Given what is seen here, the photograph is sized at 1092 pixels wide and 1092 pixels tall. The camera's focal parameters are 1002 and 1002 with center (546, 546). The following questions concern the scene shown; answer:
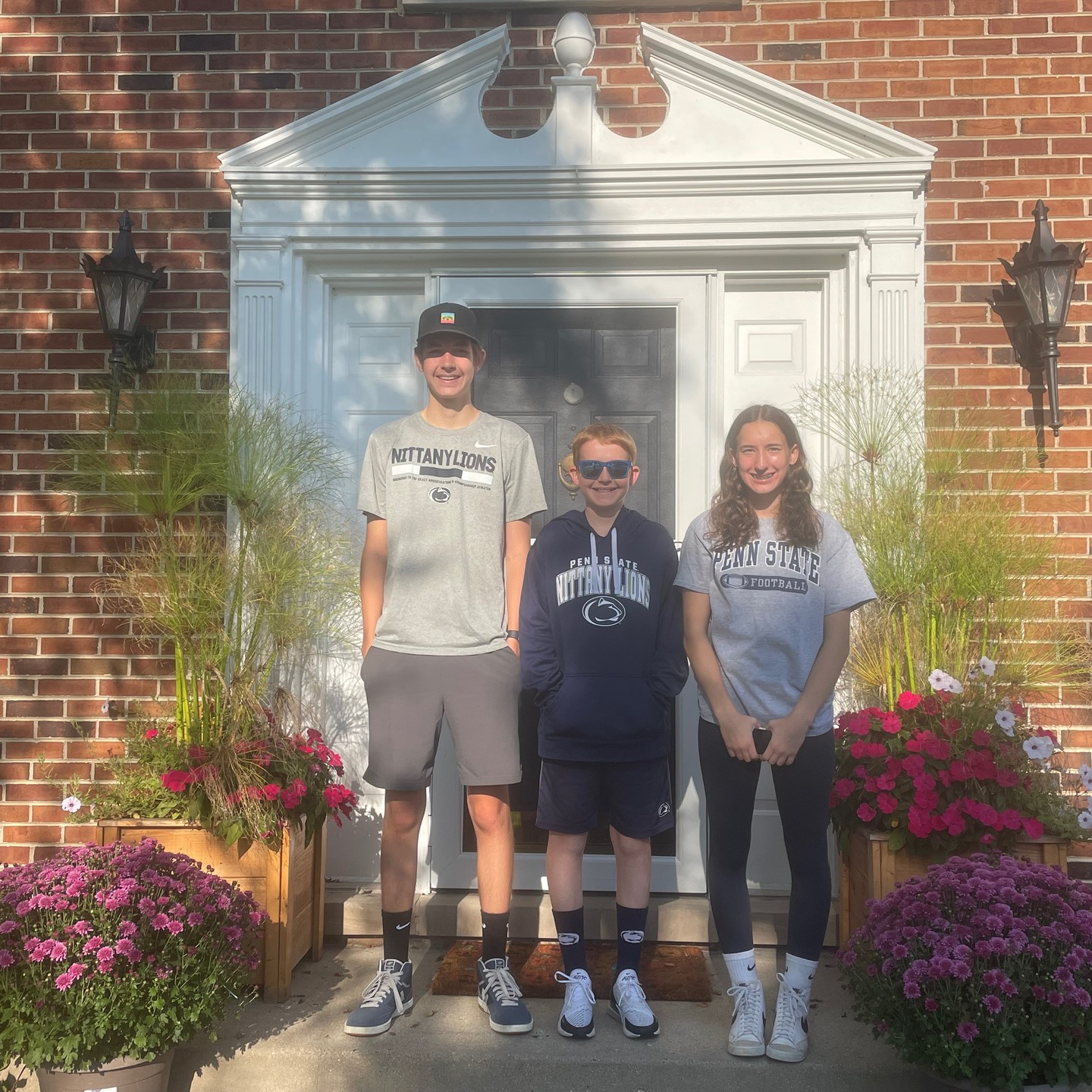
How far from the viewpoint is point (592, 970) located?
313 centimetres

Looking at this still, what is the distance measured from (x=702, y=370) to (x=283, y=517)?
1646 mm

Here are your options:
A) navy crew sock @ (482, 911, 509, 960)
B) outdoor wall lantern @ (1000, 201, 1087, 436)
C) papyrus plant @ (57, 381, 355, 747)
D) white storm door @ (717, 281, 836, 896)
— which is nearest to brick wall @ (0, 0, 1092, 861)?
outdoor wall lantern @ (1000, 201, 1087, 436)

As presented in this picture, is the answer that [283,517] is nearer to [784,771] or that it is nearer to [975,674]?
[784,771]

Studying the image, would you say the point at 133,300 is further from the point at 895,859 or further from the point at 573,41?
the point at 895,859

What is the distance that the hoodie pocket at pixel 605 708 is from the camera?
8.84ft

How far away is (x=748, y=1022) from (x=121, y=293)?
3.16 meters

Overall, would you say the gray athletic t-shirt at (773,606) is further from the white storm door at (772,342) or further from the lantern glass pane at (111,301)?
the lantern glass pane at (111,301)

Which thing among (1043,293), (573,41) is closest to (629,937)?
(1043,293)

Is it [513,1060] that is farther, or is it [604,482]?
[604,482]

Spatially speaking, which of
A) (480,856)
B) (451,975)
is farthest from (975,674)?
(451,975)

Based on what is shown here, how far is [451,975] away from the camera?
10.2ft

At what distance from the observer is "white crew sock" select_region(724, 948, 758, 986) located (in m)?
2.65

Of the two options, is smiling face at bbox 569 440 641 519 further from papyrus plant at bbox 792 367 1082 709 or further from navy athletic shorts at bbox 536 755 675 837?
papyrus plant at bbox 792 367 1082 709

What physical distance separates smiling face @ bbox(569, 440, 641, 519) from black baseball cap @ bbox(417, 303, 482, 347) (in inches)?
19.4
